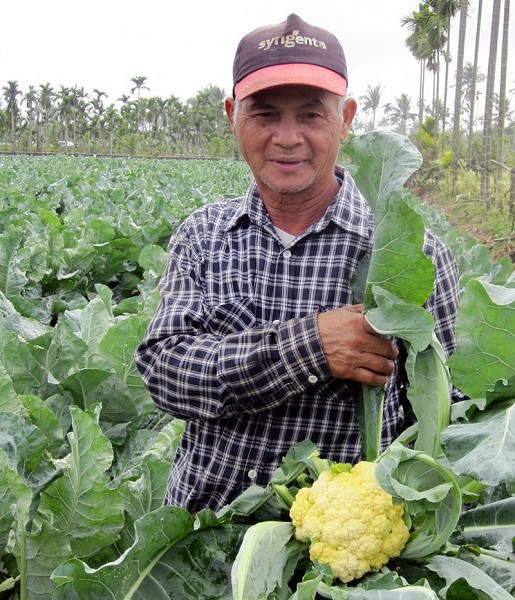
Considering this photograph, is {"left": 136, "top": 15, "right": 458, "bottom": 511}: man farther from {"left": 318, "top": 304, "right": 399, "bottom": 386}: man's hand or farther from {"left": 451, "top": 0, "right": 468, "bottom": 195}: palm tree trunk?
{"left": 451, "top": 0, "right": 468, "bottom": 195}: palm tree trunk

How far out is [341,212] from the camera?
1990 millimetres

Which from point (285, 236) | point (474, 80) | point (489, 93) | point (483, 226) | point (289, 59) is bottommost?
point (483, 226)

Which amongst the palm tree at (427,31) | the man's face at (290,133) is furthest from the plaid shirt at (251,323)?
the palm tree at (427,31)

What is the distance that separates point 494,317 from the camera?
1.35 metres

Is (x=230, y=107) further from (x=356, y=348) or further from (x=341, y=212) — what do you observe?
(x=356, y=348)

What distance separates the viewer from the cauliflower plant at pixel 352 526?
1350 mm

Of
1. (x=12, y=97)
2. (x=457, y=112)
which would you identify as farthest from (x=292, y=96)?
(x=12, y=97)

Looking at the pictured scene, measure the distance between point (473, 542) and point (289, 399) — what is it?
1.88 ft

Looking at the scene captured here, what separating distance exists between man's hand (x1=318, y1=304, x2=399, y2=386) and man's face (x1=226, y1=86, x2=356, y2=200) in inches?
18.7

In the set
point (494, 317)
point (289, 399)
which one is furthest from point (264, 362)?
point (494, 317)

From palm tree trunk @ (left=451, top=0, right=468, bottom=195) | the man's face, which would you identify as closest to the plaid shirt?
the man's face

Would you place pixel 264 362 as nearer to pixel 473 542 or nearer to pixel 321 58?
pixel 473 542

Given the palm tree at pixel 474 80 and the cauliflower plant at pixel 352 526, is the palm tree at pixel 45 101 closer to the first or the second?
the palm tree at pixel 474 80

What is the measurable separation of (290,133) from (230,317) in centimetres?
52
